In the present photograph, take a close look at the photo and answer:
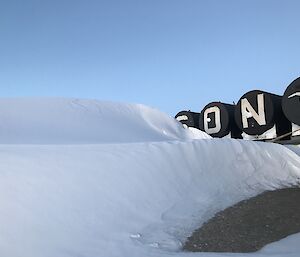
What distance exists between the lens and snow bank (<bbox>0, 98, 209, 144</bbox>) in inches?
249

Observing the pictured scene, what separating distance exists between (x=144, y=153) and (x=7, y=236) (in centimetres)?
242

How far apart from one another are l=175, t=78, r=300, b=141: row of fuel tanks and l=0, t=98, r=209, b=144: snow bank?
832 centimetres

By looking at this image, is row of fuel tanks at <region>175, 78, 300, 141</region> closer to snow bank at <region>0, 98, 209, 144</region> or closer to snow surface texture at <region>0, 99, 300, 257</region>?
snow bank at <region>0, 98, 209, 144</region>

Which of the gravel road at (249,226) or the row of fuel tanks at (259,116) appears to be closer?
the gravel road at (249,226)

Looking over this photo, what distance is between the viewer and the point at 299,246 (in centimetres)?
410

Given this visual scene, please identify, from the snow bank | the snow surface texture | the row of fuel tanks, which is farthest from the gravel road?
the row of fuel tanks

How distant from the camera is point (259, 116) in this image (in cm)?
1738

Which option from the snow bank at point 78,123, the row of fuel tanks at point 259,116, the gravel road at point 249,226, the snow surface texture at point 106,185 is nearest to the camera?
the snow surface texture at point 106,185

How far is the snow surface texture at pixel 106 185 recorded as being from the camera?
3668 mm

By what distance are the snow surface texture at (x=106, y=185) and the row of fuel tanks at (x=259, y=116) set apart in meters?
8.96

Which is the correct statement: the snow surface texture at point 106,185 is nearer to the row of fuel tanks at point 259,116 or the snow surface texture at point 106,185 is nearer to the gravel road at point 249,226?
the gravel road at point 249,226

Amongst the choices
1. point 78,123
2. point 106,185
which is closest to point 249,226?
point 106,185

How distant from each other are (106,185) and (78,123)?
9.25 ft

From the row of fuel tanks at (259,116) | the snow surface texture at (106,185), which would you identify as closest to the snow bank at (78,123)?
the snow surface texture at (106,185)
